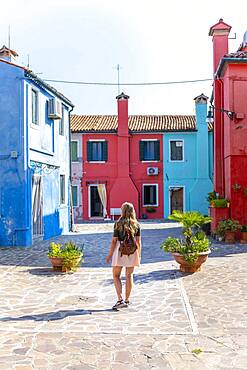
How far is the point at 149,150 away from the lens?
98.2ft

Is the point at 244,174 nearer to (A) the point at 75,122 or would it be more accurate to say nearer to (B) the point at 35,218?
(B) the point at 35,218

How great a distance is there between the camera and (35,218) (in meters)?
16.5

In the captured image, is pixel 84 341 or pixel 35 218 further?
pixel 35 218

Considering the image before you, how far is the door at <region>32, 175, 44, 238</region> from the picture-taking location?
53.2 ft

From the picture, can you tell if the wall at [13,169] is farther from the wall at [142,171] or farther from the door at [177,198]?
the door at [177,198]

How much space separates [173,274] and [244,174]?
7.51 meters

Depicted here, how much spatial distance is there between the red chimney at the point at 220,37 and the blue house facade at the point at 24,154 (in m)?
7.07

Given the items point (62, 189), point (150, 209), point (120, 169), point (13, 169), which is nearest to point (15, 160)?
point (13, 169)

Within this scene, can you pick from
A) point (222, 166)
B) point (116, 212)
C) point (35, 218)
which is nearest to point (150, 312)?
point (35, 218)

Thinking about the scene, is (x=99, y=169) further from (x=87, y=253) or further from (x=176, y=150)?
(x=87, y=253)

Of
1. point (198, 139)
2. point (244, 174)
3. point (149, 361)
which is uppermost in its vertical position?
point (198, 139)

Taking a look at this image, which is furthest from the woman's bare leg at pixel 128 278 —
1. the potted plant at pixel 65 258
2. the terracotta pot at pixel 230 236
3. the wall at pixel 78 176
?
the wall at pixel 78 176

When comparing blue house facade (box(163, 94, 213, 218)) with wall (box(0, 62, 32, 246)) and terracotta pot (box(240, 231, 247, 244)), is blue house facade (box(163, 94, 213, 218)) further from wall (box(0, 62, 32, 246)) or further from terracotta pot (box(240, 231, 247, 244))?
wall (box(0, 62, 32, 246))

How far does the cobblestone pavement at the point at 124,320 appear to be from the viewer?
501 centimetres
